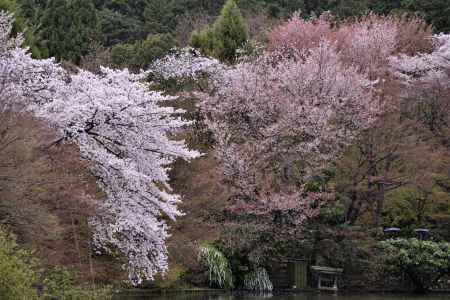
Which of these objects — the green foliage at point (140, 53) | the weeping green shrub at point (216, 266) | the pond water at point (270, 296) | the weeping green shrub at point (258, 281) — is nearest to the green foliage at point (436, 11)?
the green foliage at point (140, 53)

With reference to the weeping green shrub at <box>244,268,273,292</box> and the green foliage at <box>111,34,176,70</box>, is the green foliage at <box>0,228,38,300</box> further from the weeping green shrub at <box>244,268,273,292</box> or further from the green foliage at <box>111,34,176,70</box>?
the green foliage at <box>111,34,176,70</box>

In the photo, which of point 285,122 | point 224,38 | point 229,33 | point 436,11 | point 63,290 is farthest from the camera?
point 436,11

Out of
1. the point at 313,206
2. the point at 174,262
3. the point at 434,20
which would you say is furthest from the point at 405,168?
the point at 434,20

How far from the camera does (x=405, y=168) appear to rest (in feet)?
75.2

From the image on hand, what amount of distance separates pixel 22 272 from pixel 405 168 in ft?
53.8

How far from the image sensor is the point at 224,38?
31047 millimetres

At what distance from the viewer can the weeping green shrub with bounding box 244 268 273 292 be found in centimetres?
2075

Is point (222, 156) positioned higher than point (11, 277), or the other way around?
point (222, 156)

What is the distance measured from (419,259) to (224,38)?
13412 mm

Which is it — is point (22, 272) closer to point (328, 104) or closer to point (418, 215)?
point (328, 104)

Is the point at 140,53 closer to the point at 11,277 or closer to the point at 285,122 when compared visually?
the point at 285,122

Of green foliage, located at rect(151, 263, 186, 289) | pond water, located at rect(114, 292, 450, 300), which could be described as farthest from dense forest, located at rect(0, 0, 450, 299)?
pond water, located at rect(114, 292, 450, 300)

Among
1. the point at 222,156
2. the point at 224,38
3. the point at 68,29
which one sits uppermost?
the point at 68,29

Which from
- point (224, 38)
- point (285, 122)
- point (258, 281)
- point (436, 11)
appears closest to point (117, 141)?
point (258, 281)
